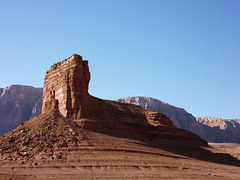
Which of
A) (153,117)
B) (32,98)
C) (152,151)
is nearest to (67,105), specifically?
(152,151)

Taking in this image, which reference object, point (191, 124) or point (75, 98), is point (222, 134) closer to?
point (191, 124)

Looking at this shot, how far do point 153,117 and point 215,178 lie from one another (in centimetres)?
3180

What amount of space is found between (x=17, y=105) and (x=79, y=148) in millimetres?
108396

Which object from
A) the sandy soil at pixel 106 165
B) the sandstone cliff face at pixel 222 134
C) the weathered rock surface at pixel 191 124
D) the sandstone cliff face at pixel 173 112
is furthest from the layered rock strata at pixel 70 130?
the sandstone cliff face at pixel 222 134

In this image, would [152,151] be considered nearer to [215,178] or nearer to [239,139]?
[215,178]

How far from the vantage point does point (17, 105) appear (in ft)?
415

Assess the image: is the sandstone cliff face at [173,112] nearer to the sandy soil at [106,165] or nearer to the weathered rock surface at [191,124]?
the weathered rock surface at [191,124]

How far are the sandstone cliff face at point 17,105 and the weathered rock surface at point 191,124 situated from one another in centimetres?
5363

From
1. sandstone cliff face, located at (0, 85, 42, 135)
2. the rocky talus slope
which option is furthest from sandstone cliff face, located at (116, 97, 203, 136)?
the rocky talus slope

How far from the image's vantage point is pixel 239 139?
14362 centimetres

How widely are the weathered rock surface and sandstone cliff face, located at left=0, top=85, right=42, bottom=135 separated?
53627mm

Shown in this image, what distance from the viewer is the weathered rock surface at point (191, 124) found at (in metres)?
136

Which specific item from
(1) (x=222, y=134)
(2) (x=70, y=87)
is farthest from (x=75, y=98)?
(1) (x=222, y=134)

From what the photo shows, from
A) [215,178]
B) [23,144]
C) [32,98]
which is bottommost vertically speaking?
[215,178]
